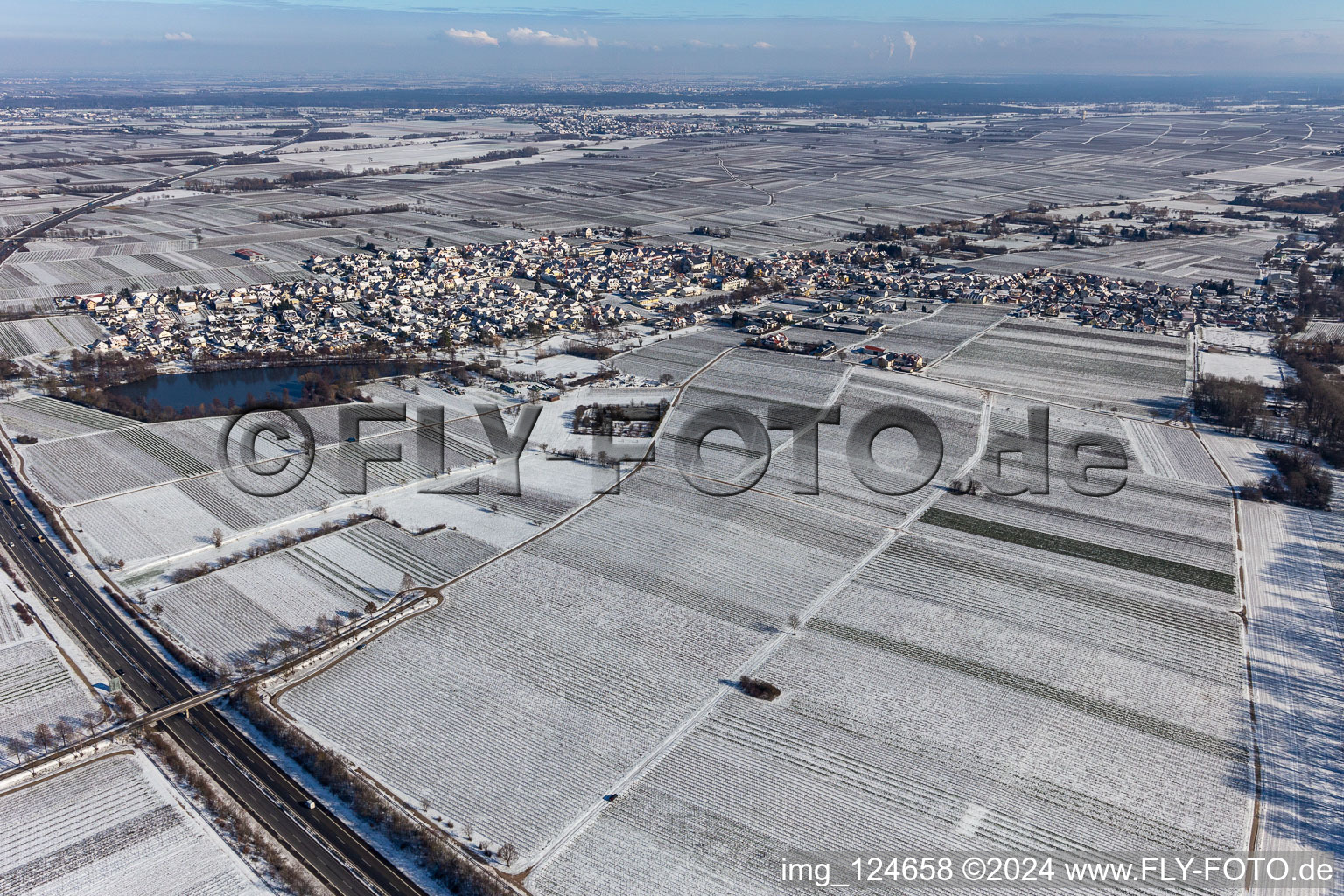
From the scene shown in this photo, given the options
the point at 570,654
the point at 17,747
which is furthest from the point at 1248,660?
the point at 17,747

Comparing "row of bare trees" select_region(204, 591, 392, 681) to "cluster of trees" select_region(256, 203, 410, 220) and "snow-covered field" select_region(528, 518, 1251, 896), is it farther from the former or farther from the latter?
"cluster of trees" select_region(256, 203, 410, 220)

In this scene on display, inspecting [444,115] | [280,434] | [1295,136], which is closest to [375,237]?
[280,434]

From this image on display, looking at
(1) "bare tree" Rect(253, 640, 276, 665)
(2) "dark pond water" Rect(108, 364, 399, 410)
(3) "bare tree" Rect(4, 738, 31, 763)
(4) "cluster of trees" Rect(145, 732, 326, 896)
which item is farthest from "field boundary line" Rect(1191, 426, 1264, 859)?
(2) "dark pond water" Rect(108, 364, 399, 410)

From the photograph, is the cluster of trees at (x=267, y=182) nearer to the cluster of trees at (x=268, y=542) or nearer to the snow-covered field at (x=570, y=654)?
the cluster of trees at (x=268, y=542)

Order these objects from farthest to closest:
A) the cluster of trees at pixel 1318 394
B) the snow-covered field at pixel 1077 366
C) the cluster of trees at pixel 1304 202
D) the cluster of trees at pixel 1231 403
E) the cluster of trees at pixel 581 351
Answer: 1. the cluster of trees at pixel 1304 202
2. the cluster of trees at pixel 581 351
3. the snow-covered field at pixel 1077 366
4. the cluster of trees at pixel 1231 403
5. the cluster of trees at pixel 1318 394

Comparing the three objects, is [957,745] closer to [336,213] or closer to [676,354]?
[676,354]

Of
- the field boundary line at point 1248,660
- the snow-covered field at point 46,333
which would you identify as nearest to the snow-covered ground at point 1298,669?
the field boundary line at point 1248,660

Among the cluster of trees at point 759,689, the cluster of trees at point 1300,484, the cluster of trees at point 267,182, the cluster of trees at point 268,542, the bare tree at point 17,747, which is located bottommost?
the bare tree at point 17,747
